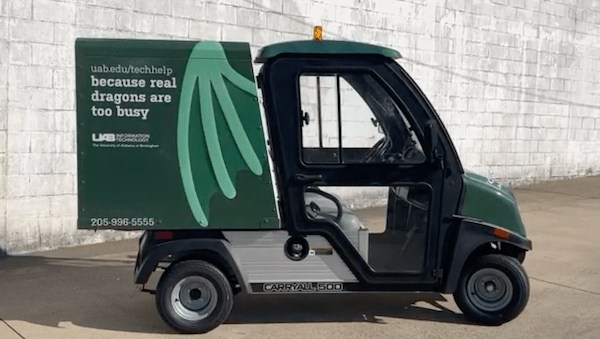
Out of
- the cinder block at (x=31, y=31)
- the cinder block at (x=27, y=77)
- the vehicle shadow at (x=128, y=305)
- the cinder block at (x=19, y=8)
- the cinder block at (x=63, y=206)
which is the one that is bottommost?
the vehicle shadow at (x=128, y=305)

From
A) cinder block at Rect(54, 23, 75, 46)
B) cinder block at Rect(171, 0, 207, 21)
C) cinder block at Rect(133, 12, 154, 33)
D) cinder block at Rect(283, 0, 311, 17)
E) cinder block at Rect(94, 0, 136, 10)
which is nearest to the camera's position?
cinder block at Rect(54, 23, 75, 46)

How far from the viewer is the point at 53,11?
7719 millimetres

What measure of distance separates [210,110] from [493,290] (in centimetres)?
254

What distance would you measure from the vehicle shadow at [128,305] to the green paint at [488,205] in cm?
88

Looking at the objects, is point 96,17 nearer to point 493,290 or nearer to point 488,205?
point 488,205

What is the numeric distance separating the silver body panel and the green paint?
102 cm

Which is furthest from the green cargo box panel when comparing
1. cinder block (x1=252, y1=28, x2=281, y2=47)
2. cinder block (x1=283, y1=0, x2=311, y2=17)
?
cinder block (x1=283, y1=0, x2=311, y2=17)

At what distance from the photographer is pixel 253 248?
530 centimetres

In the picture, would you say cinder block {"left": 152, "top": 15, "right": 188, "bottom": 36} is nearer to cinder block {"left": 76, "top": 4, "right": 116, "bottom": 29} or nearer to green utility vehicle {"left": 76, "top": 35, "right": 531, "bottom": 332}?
cinder block {"left": 76, "top": 4, "right": 116, "bottom": 29}

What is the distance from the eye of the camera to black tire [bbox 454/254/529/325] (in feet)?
18.0

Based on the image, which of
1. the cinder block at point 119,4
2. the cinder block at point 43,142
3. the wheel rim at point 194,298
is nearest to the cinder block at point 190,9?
the cinder block at point 119,4

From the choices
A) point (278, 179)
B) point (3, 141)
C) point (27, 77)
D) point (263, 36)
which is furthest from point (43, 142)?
point (278, 179)

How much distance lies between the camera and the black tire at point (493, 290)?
548 cm

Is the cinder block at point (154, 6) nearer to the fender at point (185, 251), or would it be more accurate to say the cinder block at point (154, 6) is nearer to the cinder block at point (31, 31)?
the cinder block at point (31, 31)
